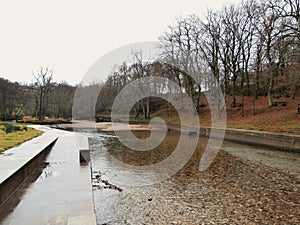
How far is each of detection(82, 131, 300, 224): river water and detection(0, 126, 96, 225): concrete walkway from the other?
0.43 m

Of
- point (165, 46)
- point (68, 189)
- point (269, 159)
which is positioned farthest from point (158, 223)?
point (165, 46)

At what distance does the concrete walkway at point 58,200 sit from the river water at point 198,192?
431 mm

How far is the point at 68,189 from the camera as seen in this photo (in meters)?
4.57

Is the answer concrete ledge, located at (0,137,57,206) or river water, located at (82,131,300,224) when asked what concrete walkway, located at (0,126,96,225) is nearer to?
concrete ledge, located at (0,137,57,206)

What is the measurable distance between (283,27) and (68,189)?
12.4 meters

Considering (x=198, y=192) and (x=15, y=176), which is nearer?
(x=15, y=176)

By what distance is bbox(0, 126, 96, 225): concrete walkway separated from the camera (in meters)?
3.45

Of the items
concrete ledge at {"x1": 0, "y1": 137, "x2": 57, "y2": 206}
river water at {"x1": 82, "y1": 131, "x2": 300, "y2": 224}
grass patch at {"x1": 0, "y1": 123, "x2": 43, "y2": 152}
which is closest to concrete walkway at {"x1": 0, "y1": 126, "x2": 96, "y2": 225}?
concrete ledge at {"x1": 0, "y1": 137, "x2": 57, "y2": 206}

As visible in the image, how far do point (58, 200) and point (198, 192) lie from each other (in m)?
2.73

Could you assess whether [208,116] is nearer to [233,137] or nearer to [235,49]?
[235,49]

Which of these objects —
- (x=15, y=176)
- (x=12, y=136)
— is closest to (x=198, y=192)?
(x=15, y=176)

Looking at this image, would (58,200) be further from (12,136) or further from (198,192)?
(12,136)

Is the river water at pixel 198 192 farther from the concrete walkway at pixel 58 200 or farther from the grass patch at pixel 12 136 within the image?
the grass patch at pixel 12 136

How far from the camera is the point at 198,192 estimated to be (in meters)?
5.53
